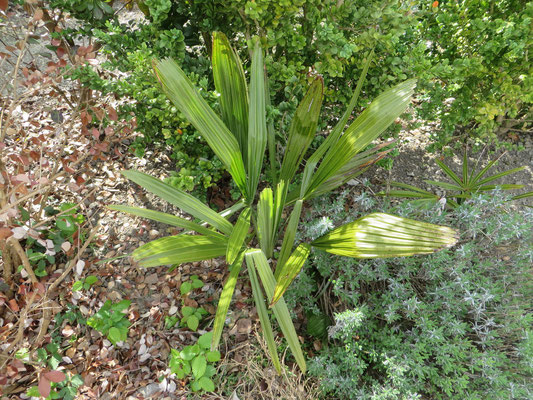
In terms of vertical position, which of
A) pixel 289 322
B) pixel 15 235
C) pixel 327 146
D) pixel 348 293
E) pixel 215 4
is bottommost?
pixel 348 293

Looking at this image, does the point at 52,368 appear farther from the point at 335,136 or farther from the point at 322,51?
the point at 322,51

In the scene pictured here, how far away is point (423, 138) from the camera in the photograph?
262cm

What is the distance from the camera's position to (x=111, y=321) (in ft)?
5.82

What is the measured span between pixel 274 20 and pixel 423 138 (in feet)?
5.06

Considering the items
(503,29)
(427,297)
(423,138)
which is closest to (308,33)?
(503,29)

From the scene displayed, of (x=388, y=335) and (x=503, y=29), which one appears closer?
(x=388, y=335)

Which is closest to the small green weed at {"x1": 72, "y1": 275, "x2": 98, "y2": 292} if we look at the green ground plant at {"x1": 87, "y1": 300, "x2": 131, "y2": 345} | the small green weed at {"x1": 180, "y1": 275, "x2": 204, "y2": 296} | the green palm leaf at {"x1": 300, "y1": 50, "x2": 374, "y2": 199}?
the green ground plant at {"x1": 87, "y1": 300, "x2": 131, "y2": 345}

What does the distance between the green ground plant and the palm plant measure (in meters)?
0.64

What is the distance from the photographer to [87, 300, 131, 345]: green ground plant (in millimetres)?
1752

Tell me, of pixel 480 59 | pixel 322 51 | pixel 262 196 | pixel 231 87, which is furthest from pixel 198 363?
pixel 480 59

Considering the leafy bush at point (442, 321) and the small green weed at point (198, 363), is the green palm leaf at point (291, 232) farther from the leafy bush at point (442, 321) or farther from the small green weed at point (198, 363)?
the small green weed at point (198, 363)

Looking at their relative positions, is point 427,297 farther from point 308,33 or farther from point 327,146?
point 308,33

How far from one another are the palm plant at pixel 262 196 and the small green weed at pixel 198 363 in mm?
380

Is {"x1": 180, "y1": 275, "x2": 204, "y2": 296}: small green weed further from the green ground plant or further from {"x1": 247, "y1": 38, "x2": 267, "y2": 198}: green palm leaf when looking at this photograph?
{"x1": 247, "y1": 38, "x2": 267, "y2": 198}: green palm leaf
